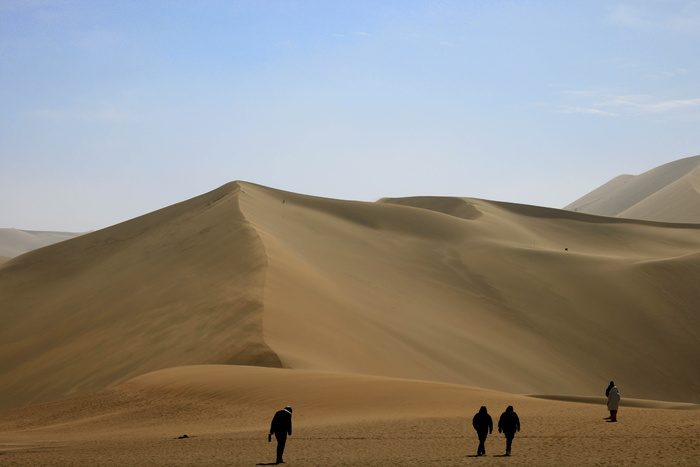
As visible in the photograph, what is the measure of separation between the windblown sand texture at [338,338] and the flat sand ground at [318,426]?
0.08 metres

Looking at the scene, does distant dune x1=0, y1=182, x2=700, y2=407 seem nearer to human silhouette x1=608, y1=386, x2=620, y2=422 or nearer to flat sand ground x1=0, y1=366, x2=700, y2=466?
flat sand ground x1=0, y1=366, x2=700, y2=466

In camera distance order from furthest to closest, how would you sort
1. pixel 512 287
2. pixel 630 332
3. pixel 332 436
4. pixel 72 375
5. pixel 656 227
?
1. pixel 656 227
2. pixel 512 287
3. pixel 630 332
4. pixel 72 375
5. pixel 332 436

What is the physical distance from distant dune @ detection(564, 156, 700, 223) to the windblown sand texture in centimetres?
4497

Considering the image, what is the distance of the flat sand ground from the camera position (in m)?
11.5

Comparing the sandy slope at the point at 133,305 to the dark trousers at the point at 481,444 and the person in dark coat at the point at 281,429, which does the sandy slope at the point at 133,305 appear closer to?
the person in dark coat at the point at 281,429

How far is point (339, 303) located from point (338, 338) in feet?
14.3

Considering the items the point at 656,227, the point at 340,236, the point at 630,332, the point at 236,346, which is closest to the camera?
the point at 236,346

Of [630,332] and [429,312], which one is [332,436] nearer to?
[429,312]

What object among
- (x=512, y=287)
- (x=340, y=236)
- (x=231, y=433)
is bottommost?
(x=231, y=433)

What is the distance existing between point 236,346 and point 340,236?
68.2 feet

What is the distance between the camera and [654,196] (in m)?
116

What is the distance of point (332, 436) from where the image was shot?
13406mm

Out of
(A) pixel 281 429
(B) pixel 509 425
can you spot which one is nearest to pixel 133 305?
(A) pixel 281 429

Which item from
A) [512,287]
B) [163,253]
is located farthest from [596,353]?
[163,253]
